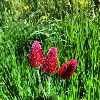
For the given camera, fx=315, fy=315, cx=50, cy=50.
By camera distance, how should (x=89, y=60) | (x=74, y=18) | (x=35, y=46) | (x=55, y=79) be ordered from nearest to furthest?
(x=35, y=46) < (x=55, y=79) < (x=89, y=60) < (x=74, y=18)

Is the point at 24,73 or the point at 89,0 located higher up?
the point at 89,0

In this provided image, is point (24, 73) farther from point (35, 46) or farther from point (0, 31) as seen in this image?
point (0, 31)

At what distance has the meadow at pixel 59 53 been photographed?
2254 mm

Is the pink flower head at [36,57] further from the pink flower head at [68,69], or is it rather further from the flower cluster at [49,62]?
the pink flower head at [68,69]

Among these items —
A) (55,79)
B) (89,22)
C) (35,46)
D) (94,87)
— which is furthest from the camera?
(89,22)

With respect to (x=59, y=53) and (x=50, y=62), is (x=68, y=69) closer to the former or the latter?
(x=50, y=62)

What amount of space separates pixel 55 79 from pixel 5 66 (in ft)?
1.60

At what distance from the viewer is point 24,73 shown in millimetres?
2492

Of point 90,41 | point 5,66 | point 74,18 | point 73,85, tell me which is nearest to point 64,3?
point 74,18

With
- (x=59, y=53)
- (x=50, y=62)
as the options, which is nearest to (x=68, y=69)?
(x=50, y=62)

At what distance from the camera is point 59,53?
2699 millimetres

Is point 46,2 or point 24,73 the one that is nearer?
point 24,73

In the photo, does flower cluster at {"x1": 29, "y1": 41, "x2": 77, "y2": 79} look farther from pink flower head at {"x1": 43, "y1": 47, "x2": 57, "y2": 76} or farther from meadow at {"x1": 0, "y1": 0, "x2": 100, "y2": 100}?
meadow at {"x1": 0, "y1": 0, "x2": 100, "y2": 100}

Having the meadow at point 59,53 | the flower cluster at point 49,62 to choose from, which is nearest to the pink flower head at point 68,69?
the flower cluster at point 49,62
